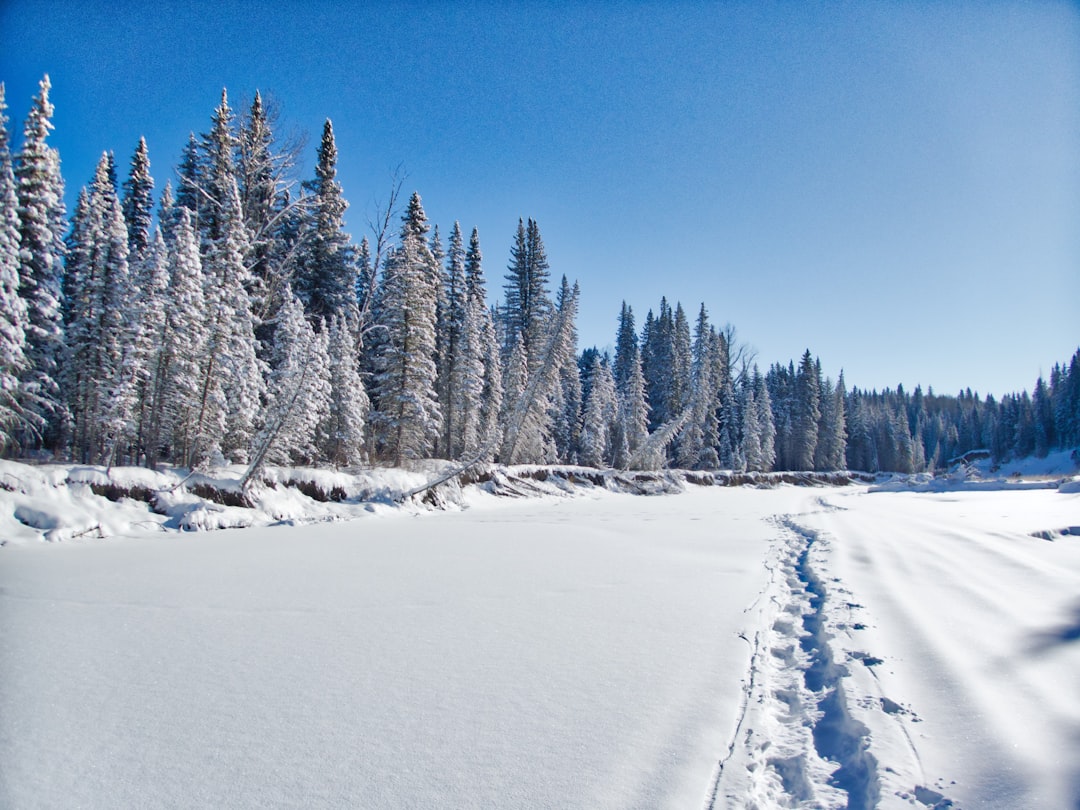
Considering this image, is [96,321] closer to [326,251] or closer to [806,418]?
[326,251]

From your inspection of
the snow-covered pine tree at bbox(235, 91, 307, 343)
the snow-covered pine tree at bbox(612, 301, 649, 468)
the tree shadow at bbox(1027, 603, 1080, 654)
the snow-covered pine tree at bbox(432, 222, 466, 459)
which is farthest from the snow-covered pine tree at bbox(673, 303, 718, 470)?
the tree shadow at bbox(1027, 603, 1080, 654)

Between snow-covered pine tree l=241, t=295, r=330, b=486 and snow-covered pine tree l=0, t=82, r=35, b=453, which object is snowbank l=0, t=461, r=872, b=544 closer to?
snow-covered pine tree l=241, t=295, r=330, b=486

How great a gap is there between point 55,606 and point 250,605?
1.68 meters

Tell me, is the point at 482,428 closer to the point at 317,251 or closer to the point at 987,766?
the point at 317,251

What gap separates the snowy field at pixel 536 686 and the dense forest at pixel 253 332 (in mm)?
10307

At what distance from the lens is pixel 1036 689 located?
3.18 metres

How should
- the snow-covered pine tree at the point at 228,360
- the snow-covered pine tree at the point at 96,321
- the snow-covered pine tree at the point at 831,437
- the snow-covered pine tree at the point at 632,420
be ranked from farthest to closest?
the snow-covered pine tree at the point at 831,437, the snow-covered pine tree at the point at 632,420, the snow-covered pine tree at the point at 96,321, the snow-covered pine tree at the point at 228,360

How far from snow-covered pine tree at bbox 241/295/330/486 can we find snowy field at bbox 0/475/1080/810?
790 cm

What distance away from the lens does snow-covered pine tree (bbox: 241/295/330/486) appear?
1491cm

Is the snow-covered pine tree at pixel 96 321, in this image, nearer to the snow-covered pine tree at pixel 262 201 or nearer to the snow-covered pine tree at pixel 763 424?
the snow-covered pine tree at pixel 262 201

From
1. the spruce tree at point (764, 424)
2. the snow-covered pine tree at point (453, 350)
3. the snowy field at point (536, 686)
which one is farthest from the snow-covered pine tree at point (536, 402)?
the spruce tree at point (764, 424)

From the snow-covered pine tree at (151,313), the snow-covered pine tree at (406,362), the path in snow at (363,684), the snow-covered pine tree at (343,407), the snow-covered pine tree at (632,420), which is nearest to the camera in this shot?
the path in snow at (363,684)

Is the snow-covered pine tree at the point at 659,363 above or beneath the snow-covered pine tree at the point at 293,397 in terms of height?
above

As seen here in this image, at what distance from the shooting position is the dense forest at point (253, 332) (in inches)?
657
